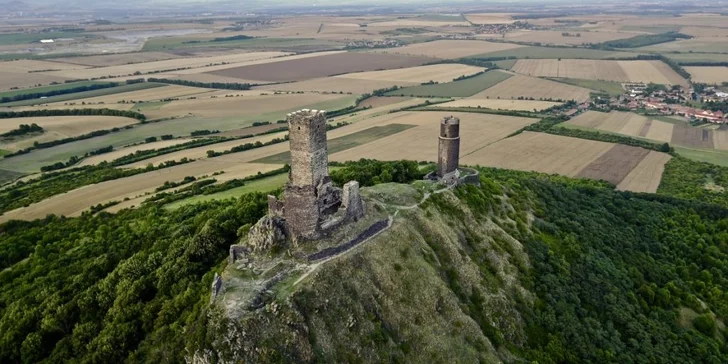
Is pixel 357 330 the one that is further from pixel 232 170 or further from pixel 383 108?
pixel 383 108

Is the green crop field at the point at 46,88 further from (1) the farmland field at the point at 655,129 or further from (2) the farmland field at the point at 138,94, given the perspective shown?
(1) the farmland field at the point at 655,129

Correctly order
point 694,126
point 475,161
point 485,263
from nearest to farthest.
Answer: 1. point 485,263
2. point 475,161
3. point 694,126

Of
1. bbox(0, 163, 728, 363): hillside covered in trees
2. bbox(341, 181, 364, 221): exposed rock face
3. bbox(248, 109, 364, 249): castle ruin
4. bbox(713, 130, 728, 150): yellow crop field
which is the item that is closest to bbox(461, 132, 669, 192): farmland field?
bbox(713, 130, 728, 150): yellow crop field

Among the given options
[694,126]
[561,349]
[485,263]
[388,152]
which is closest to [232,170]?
[388,152]

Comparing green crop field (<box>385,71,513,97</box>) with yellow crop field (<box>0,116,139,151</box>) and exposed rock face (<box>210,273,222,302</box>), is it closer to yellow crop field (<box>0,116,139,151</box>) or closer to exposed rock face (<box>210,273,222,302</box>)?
yellow crop field (<box>0,116,139,151</box>)


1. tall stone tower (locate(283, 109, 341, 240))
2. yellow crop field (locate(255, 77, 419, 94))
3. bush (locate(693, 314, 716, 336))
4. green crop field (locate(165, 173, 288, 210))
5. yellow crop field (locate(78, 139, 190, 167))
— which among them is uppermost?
tall stone tower (locate(283, 109, 341, 240))

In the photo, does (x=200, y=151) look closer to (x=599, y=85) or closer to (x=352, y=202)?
(x=352, y=202)

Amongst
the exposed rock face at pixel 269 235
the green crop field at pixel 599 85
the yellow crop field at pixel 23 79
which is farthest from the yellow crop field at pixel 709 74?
the yellow crop field at pixel 23 79
